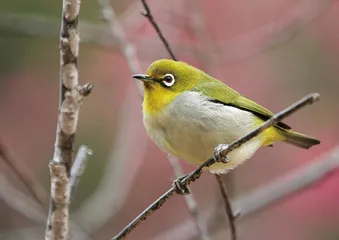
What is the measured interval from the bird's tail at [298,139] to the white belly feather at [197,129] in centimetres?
24

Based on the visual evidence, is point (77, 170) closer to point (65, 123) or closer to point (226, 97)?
point (65, 123)

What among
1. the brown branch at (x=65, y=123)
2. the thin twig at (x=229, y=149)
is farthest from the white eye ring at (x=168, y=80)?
the brown branch at (x=65, y=123)

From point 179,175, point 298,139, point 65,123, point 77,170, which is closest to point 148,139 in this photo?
point 298,139

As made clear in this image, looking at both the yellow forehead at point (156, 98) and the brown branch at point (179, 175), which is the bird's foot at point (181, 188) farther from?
the yellow forehead at point (156, 98)

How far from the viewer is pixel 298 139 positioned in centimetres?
237

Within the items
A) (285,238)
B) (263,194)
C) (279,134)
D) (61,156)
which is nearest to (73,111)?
(61,156)

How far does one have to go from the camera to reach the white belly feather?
2.02 meters

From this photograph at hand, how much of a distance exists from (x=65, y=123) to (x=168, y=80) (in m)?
0.69

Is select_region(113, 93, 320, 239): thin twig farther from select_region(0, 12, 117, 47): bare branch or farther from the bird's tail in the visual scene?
select_region(0, 12, 117, 47): bare branch

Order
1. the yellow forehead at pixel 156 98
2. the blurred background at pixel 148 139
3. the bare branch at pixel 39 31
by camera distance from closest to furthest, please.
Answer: the yellow forehead at pixel 156 98, the bare branch at pixel 39 31, the blurred background at pixel 148 139

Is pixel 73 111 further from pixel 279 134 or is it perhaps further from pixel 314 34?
pixel 314 34

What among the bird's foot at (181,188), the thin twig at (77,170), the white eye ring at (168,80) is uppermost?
the white eye ring at (168,80)

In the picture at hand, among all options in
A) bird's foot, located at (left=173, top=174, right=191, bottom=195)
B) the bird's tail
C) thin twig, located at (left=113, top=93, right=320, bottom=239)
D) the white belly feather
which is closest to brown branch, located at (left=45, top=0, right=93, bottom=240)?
thin twig, located at (left=113, top=93, right=320, bottom=239)

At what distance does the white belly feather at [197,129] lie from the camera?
6.61 feet
